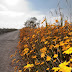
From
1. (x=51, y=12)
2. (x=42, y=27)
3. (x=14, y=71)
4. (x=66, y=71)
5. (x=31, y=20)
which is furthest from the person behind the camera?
(x=31, y=20)

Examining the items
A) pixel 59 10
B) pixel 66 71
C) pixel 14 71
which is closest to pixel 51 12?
pixel 59 10

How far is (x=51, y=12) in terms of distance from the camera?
3594 millimetres

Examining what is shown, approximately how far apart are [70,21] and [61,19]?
0.43 m

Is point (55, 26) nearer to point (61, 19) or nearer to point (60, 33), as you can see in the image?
point (61, 19)

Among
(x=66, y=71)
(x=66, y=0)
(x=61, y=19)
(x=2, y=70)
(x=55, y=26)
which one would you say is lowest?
(x=2, y=70)

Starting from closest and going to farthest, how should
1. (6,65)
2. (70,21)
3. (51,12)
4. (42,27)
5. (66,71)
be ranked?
(66,71)
(6,65)
(70,21)
(51,12)
(42,27)

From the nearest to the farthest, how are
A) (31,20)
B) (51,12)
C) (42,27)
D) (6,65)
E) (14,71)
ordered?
(14,71)
(6,65)
(51,12)
(42,27)
(31,20)

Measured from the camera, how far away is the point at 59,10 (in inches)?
122

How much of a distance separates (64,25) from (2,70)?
102 inches

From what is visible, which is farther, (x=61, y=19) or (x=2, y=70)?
(x=61, y=19)

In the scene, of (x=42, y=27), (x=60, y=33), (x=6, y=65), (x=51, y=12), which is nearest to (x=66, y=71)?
(x=60, y=33)

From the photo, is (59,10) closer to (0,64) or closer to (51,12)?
(51,12)

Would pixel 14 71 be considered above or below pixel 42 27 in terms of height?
below

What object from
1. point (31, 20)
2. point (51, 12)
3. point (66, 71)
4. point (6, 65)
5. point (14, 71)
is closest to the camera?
point (66, 71)
